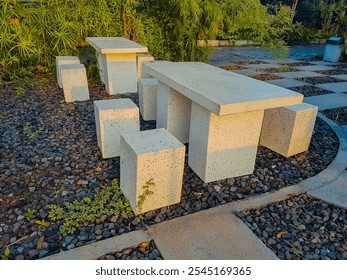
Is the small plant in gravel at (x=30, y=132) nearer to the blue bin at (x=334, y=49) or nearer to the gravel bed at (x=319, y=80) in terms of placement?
the gravel bed at (x=319, y=80)

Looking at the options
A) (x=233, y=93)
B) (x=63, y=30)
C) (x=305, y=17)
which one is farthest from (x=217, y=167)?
(x=305, y=17)

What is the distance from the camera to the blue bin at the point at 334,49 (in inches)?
291

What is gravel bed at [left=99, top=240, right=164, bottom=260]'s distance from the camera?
1.50m

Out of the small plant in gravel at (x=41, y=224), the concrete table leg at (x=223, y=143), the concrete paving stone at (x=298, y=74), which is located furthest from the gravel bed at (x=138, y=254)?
the concrete paving stone at (x=298, y=74)

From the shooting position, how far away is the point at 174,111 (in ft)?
9.03

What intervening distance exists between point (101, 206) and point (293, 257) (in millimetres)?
1167

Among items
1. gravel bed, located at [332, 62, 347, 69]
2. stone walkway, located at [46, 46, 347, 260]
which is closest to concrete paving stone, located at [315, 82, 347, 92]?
gravel bed, located at [332, 62, 347, 69]

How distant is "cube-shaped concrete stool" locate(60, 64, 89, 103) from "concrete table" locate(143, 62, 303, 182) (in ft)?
5.69

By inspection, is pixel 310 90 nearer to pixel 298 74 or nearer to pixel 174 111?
pixel 298 74

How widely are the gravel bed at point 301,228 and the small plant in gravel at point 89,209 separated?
0.77m

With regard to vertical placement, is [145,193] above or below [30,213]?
above

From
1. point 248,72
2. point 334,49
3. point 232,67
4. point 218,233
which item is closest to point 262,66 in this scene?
point 232,67

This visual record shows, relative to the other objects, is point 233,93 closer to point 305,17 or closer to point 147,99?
point 147,99

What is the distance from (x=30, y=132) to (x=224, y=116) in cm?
202
